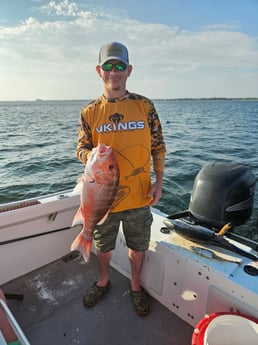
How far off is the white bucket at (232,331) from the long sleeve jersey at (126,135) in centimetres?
101

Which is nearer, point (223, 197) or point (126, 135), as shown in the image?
point (126, 135)

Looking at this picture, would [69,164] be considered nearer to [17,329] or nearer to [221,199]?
[221,199]

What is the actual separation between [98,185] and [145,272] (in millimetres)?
1278

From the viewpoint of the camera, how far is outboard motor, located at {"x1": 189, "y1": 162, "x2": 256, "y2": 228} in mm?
2984

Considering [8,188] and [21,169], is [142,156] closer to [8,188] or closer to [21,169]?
[8,188]

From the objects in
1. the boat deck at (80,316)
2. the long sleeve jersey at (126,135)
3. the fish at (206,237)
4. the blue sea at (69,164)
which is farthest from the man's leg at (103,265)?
the blue sea at (69,164)

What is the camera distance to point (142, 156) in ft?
7.09

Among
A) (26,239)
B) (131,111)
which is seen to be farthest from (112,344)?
(131,111)

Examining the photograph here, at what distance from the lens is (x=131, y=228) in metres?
2.36

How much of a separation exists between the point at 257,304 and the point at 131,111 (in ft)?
5.38

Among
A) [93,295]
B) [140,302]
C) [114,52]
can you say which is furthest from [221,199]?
[114,52]

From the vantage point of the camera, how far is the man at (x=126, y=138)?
2.08m

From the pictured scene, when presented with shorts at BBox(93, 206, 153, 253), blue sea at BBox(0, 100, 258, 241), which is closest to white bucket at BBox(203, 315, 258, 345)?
shorts at BBox(93, 206, 153, 253)

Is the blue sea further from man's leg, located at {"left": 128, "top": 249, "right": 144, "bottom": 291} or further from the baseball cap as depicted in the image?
the baseball cap
